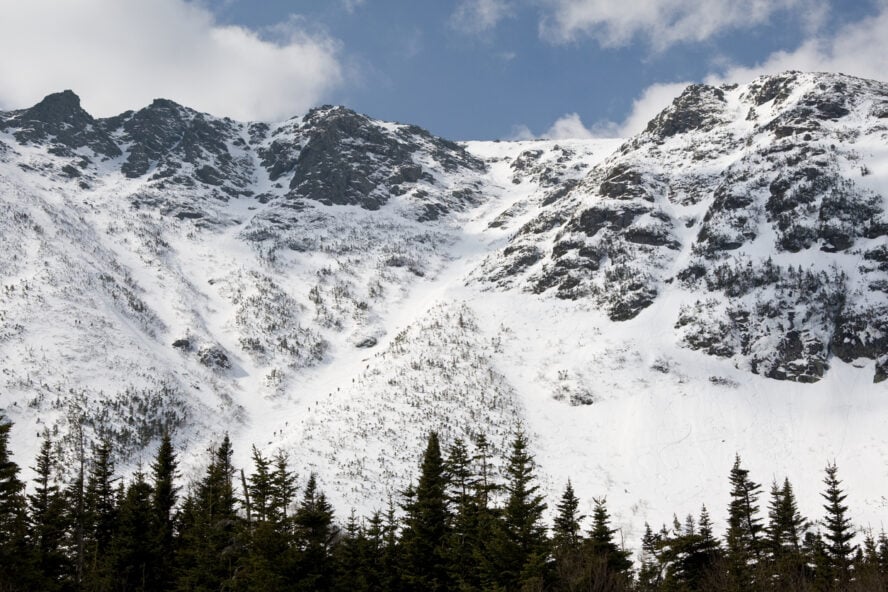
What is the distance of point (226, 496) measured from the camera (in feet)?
133

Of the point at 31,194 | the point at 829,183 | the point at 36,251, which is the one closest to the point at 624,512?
the point at 829,183

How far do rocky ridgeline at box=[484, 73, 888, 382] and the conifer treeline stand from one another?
260 ft

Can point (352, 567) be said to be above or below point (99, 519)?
below

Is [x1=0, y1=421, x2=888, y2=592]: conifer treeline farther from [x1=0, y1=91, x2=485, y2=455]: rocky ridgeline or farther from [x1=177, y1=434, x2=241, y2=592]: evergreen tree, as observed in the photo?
[x1=0, y1=91, x2=485, y2=455]: rocky ridgeline

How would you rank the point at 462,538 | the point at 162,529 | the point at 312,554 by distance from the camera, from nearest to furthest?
the point at 312,554
the point at 462,538
the point at 162,529

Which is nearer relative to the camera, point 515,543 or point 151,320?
point 515,543

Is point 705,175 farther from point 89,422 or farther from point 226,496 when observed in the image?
point 226,496

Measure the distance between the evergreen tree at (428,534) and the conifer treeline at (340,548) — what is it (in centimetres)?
7

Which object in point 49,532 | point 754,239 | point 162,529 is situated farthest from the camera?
point 754,239

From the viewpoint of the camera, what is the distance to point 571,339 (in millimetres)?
129875

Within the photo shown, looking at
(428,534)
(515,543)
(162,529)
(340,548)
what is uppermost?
(162,529)

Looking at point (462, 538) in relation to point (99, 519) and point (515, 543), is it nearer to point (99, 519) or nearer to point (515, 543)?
point (515, 543)

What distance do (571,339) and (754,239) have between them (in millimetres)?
44820

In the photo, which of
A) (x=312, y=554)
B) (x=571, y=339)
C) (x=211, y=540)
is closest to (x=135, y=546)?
(x=211, y=540)
